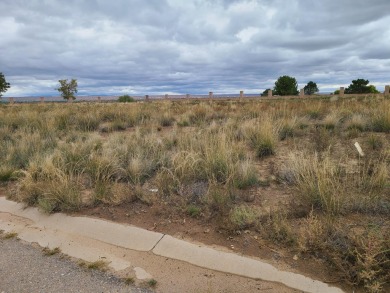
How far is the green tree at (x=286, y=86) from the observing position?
40778 mm

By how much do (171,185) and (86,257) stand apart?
6.20ft

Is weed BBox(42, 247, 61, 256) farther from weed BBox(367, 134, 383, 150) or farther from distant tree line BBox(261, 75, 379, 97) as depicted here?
distant tree line BBox(261, 75, 379, 97)

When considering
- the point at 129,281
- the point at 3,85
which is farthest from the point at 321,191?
the point at 3,85

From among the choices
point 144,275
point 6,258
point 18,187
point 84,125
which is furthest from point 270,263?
point 84,125

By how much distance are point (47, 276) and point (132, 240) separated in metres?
1.04

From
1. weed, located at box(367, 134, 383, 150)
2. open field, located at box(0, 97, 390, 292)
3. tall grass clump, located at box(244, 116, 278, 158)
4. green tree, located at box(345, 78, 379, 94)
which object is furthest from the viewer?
green tree, located at box(345, 78, 379, 94)

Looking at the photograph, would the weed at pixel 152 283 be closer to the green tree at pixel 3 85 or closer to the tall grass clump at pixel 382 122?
the tall grass clump at pixel 382 122

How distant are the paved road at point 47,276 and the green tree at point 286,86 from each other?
40415mm

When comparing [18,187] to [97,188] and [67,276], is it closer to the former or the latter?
[97,188]

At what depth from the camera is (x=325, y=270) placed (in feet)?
10.5

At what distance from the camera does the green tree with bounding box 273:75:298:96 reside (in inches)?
1605

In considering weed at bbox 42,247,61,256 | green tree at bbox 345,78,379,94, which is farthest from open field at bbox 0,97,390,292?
green tree at bbox 345,78,379,94

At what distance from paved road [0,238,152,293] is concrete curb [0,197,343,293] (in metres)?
0.25

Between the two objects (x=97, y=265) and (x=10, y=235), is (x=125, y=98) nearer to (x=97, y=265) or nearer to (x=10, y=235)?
(x=10, y=235)
